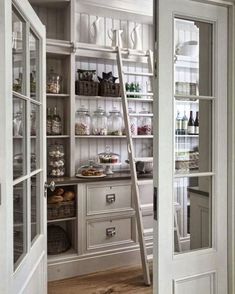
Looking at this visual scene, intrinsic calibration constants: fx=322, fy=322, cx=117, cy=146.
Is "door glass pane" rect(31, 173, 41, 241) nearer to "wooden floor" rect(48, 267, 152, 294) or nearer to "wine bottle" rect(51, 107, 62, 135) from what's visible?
"wooden floor" rect(48, 267, 152, 294)

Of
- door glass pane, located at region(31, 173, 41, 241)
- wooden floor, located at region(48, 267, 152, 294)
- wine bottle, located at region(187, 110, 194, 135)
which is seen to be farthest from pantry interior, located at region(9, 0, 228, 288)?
wine bottle, located at region(187, 110, 194, 135)

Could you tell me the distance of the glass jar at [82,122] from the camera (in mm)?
3533

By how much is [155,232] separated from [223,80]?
3.08 ft

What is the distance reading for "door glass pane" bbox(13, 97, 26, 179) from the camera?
158 cm

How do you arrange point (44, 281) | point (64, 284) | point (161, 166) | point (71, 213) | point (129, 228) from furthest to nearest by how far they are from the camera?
point (129, 228) → point (71, 213) → point (64, 284) → point (44, 281) → point (161, 166)

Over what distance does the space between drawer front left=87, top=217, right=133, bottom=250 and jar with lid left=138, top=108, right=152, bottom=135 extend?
3.42 ft

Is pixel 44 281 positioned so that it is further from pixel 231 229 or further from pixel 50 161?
pixel 50 161

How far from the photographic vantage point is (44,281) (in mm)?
2125

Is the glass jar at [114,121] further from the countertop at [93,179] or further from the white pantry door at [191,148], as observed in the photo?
the white pantry door at [191,148]

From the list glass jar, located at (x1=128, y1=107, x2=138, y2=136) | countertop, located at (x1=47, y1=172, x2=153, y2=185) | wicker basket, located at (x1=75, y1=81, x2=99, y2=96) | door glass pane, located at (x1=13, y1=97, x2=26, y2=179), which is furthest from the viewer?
glass jar, located at (x1=128, y1=107, x2=138, y2=136)

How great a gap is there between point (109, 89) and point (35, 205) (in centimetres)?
195

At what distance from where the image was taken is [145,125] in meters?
3.91

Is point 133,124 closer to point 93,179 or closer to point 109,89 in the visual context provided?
point 109,89

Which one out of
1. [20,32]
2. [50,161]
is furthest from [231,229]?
[50,161]
